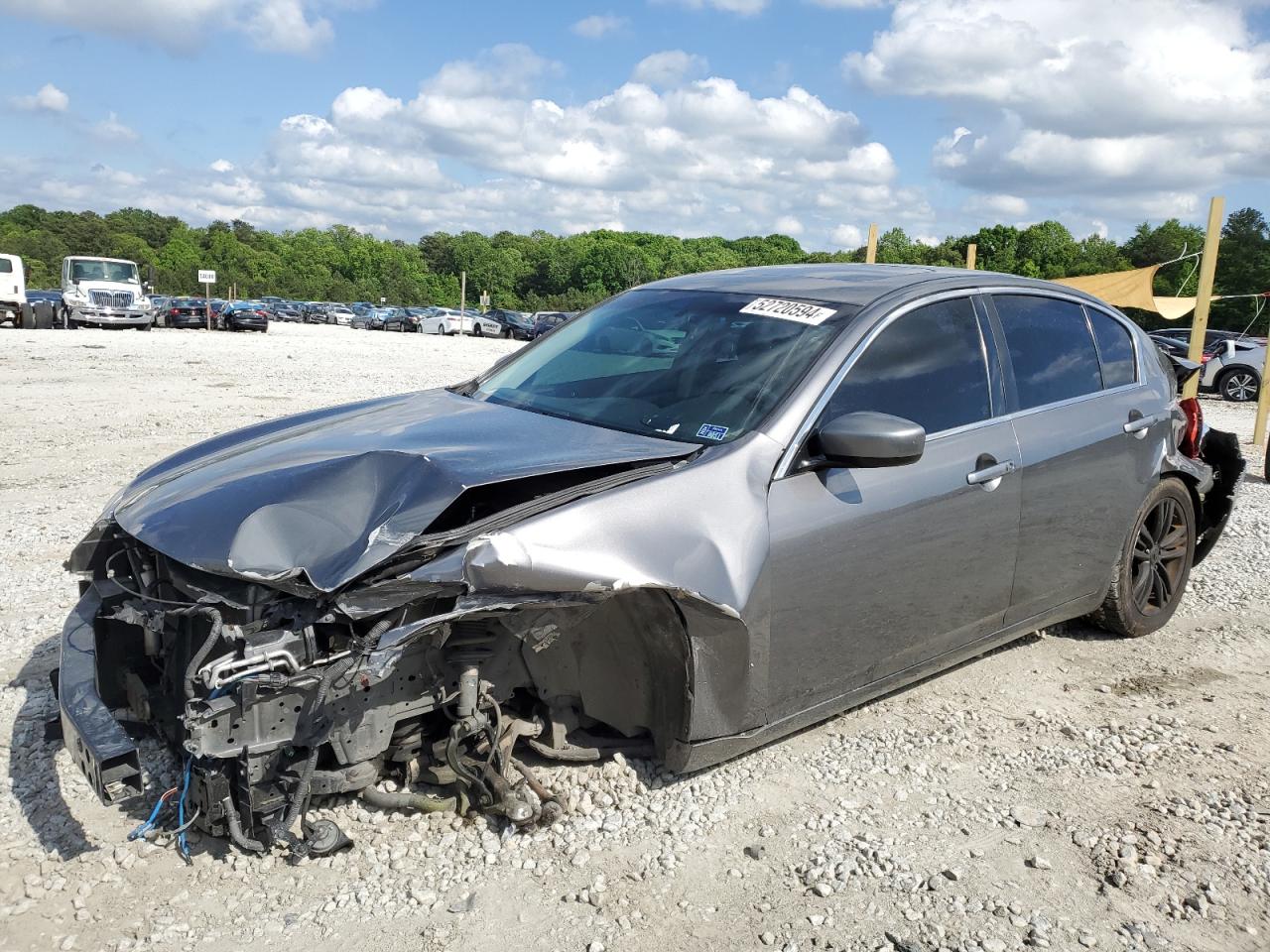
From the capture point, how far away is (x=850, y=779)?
3.48m

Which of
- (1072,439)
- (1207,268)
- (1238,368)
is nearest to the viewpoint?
(1072,439)

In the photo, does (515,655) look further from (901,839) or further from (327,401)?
(327,401)

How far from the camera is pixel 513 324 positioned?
50.5 metres

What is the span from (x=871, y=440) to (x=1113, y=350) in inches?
88.3

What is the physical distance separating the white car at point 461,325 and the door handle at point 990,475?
47.6 m

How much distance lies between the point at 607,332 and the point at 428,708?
1.90 metres

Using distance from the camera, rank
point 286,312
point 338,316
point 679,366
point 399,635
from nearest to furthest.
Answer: point 399,635 → point 679,366 → point 286,312 → point 338,316

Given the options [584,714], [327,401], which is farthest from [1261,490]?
[327,401]

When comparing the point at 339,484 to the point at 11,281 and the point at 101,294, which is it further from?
the point at 11,281

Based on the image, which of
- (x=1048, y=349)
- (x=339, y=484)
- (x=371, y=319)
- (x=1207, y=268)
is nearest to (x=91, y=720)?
(x=339, y=484)

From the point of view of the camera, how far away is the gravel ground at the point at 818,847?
266cm

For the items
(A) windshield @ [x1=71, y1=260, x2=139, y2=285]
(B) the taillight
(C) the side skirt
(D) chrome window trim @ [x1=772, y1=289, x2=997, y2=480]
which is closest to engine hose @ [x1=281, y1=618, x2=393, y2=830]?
(C) the side skirt

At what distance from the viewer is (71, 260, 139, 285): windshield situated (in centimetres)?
3141

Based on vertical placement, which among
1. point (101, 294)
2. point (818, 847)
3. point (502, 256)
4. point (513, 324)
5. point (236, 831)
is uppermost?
point (502, 256)
